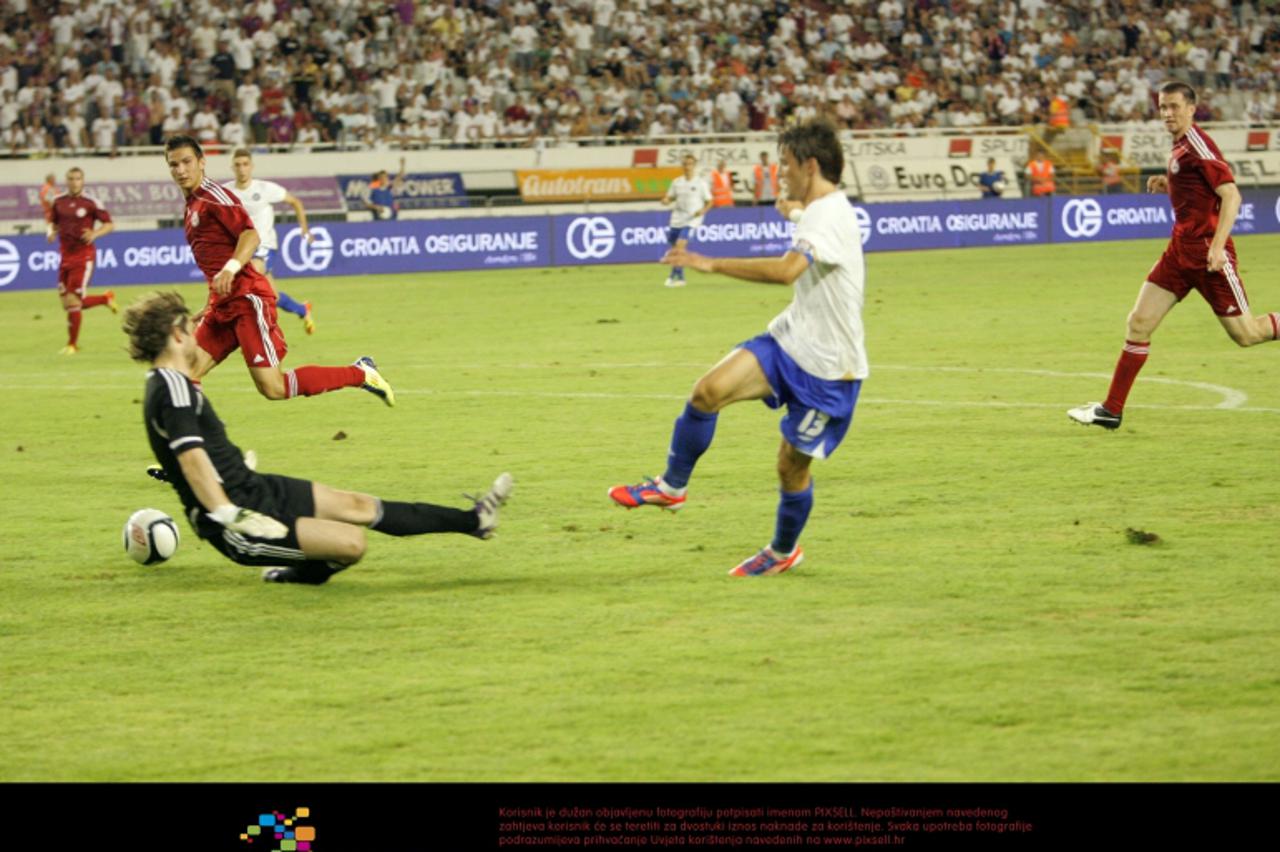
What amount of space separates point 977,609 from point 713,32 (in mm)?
40677

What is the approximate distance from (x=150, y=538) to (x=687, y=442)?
2.72 meters

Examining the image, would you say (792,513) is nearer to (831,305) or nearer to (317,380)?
(831,305)

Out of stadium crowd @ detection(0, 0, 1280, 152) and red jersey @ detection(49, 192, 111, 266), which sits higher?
stadium crowd @ detection(0, 0, 1280, 152)

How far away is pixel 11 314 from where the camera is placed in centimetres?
2655

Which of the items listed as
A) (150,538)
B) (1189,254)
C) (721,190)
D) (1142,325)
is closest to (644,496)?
(150,538)

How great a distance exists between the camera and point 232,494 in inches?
307

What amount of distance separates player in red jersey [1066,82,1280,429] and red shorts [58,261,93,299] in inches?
538

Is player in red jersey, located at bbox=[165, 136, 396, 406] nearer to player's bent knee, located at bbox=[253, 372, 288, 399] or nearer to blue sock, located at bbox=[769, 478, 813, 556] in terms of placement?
player's bent knee, located at bbox=[253, 372, 288, 399]

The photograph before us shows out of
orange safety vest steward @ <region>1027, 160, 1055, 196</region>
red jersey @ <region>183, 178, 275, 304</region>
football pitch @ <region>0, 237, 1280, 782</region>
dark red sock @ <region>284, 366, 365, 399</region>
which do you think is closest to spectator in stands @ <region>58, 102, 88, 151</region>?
football pitch @ <region>0, 237, 1280, 782</region>

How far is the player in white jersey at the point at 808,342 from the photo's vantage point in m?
7.79

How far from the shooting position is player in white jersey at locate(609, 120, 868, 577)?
25.6 feet

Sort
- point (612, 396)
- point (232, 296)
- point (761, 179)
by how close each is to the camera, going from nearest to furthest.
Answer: point (232, 296), point (612, 396), point (761, 179)

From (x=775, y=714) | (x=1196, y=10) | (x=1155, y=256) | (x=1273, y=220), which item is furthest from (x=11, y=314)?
(x=1196, y=10)
